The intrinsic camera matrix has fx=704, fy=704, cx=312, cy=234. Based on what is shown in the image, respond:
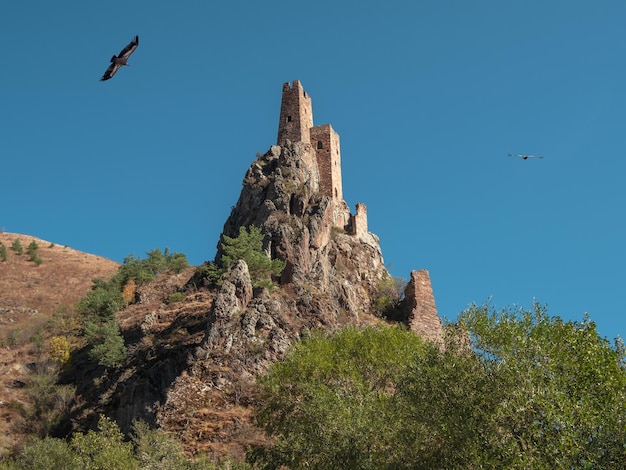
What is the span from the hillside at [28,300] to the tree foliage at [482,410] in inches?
1227

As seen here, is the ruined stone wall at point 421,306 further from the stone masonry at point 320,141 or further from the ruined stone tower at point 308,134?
the ruined stone tower at point 308,134

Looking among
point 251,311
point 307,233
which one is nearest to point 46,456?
point 251,311

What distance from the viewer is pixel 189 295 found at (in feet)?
212

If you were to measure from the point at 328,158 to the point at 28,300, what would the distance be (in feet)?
153

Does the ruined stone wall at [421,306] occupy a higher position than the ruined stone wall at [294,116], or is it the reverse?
the ruined stone wall at [294,116]

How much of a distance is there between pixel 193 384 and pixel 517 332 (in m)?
23.3

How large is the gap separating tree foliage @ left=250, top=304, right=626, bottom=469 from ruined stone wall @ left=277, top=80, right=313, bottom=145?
41783mm

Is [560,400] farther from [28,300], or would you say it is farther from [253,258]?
[28,300]

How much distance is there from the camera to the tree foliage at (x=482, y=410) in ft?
75.9

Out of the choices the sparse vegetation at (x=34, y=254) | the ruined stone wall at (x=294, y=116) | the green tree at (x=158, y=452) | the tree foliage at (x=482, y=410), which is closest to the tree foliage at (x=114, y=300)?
the green tree at (x=158, y=452)

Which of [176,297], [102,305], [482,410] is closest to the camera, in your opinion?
[482,410]

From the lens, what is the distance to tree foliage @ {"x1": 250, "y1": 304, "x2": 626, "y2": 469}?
2312 centimetres

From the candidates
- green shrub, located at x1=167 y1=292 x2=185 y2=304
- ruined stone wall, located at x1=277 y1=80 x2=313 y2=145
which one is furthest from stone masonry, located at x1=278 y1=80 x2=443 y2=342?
green shrub, located at x1=167 y1=292 x2=185 y2=304

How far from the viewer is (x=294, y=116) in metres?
77.9
